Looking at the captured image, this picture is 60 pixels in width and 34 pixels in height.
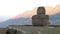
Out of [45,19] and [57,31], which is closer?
[57,31]

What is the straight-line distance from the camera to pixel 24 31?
4.11 metres

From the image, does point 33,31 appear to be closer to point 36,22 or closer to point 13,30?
point 13,30

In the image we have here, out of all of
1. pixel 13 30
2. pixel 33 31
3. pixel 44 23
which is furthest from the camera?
pixel 44 23

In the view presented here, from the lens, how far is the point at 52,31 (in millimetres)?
4246

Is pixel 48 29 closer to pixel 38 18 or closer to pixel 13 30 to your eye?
pixel 13 30

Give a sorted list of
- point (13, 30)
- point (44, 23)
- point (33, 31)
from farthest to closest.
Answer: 1. point (44, 23)
2. point (13, 30)
3. point (33, 31)

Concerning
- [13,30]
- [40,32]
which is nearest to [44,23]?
[13,30]

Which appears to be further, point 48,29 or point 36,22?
point 36,22

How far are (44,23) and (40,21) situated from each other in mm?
135

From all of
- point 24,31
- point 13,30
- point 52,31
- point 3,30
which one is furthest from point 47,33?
point 3,30

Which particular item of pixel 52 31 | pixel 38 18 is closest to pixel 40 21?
pixel 38 18

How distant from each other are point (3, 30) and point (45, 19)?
129 cm

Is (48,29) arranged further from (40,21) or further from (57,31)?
(40,21)

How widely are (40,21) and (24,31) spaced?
5.42 feet
